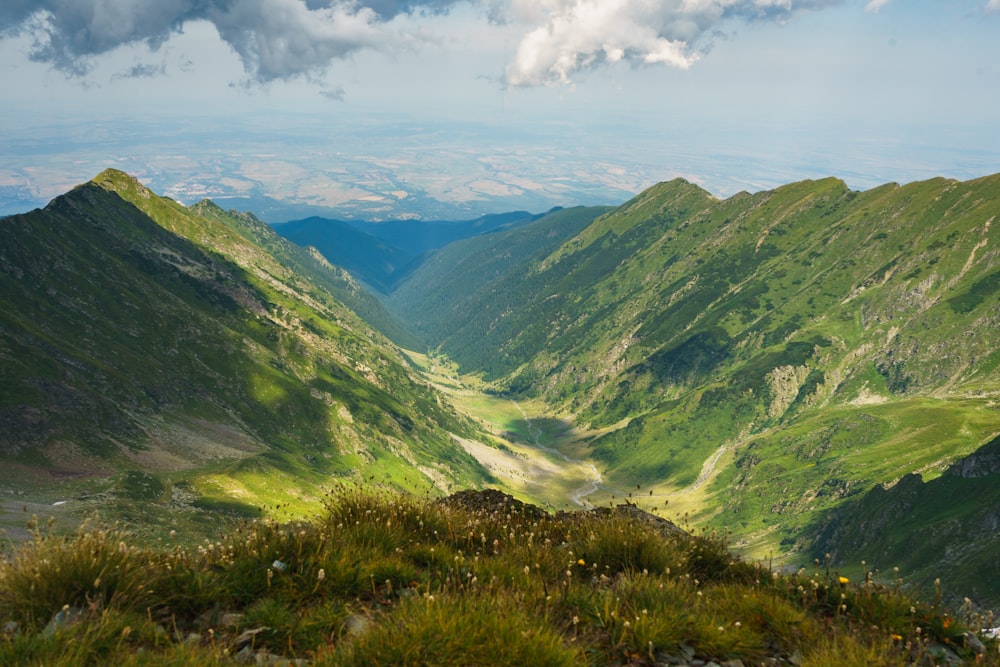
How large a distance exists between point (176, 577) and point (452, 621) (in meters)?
4.18

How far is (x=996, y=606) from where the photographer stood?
335 ft

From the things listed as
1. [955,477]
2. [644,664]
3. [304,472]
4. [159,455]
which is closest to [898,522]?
[955,477]

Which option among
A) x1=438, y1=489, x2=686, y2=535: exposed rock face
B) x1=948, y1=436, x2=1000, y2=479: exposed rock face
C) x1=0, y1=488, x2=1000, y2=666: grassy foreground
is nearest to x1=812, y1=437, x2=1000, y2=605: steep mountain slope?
x1=948, y1=436, x2=1000, y2=479: exposed rock face

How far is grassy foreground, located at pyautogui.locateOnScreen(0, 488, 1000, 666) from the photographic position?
6707mm

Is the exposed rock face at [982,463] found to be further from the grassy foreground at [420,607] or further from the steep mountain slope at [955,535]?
the grassy foreground at [420,607]

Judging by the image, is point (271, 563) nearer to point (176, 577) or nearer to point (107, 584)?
point (176, 577)

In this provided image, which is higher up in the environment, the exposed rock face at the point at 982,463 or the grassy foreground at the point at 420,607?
the grassy foreground at the point at 420,607

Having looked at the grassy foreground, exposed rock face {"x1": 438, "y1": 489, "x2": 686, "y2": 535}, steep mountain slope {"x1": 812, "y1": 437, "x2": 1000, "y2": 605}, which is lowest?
steep mountain slope {"x1": 812, "y1": 437, "x2": 1000, "y2": 605}

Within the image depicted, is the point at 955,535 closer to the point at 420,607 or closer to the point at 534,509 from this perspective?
the point at 534,509

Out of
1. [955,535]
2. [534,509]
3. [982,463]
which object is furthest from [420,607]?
[982,463]

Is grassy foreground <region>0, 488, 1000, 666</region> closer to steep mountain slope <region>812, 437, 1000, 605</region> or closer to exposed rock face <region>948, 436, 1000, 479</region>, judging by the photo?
steep mountain slope <region>812, 437, 1000, 605</region>

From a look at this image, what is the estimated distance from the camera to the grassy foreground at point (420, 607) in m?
6.71

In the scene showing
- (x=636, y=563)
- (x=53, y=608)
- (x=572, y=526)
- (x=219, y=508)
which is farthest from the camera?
(x=219, y=508)

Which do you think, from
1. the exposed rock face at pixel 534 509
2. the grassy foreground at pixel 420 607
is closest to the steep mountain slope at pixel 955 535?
the exposed rock face at pixel 534 509
